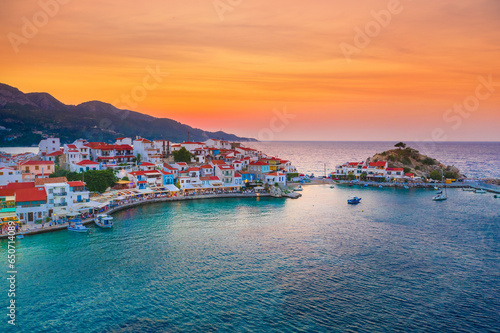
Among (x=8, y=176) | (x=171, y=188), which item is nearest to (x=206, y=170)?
(x=171, y=188)

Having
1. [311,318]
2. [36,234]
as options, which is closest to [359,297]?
[311,318]

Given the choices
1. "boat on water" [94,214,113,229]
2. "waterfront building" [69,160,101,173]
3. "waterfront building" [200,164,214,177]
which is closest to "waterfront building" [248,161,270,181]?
"waterfront building" [200,164,214,177]

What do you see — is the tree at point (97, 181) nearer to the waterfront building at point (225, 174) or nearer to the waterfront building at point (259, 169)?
the waterfront building at point (225, 174)

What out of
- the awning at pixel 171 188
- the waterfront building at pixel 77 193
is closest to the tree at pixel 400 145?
the awning at pixel 171 188

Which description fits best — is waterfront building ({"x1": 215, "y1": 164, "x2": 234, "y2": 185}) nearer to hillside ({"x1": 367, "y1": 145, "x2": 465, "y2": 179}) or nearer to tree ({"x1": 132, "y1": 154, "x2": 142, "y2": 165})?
tree ({"x1": 132, "y1": 154, "x2": 142, "y2": 165})

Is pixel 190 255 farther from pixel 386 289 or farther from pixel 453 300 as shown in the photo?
pixel 453 300

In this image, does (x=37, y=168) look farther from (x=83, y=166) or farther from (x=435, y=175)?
(x=435, y=175)

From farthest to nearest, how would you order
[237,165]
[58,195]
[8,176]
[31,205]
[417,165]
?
[417,165] → [237,165] → [8,176] → [58,195] → [31,205]
